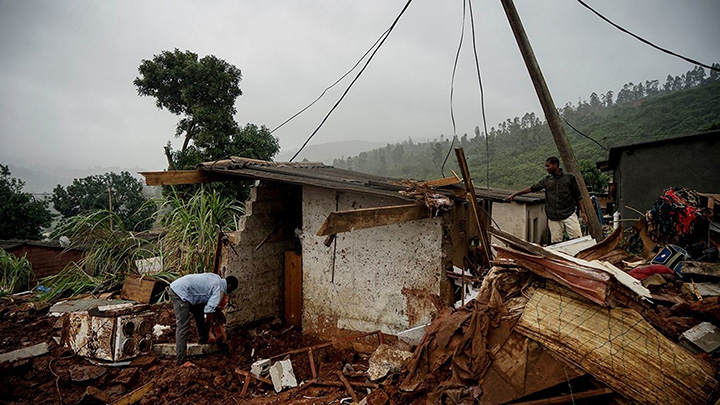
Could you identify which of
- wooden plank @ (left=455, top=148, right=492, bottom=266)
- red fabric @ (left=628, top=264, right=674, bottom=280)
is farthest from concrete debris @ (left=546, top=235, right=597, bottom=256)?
wooden plank @ (left=455, top=148, right=492, bottom=266)

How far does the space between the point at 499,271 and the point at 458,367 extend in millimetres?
1071

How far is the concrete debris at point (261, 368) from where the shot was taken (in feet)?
17.8

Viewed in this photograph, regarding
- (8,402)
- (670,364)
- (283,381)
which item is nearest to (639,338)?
(670,364)

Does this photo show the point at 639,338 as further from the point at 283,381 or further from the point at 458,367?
the point at 283,381

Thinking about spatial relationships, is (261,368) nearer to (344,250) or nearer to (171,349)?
(171,349)

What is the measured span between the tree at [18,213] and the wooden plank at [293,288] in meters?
20.5

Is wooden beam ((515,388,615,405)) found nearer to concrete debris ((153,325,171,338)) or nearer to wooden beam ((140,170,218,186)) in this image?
wooden beam ((140,170,218,186))

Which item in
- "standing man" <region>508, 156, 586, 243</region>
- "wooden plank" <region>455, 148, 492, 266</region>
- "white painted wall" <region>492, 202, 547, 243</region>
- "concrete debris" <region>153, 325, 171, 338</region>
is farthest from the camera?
"white painted wall" <region>492, 202, 547, 243</region>

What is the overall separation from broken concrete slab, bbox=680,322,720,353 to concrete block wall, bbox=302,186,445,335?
9.04ft

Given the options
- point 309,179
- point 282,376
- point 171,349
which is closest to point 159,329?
point 171,349

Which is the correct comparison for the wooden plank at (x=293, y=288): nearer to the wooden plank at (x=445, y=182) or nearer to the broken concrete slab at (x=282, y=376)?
the broken concrete slab at (x=282, y=376)

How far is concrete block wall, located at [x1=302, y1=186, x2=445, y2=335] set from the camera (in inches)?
215

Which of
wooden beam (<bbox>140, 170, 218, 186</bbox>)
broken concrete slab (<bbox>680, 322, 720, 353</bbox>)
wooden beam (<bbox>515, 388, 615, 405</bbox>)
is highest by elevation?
wooden beam (<bbox>140, 170, 218, 186</bbox>)

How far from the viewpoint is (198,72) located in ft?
57.6
